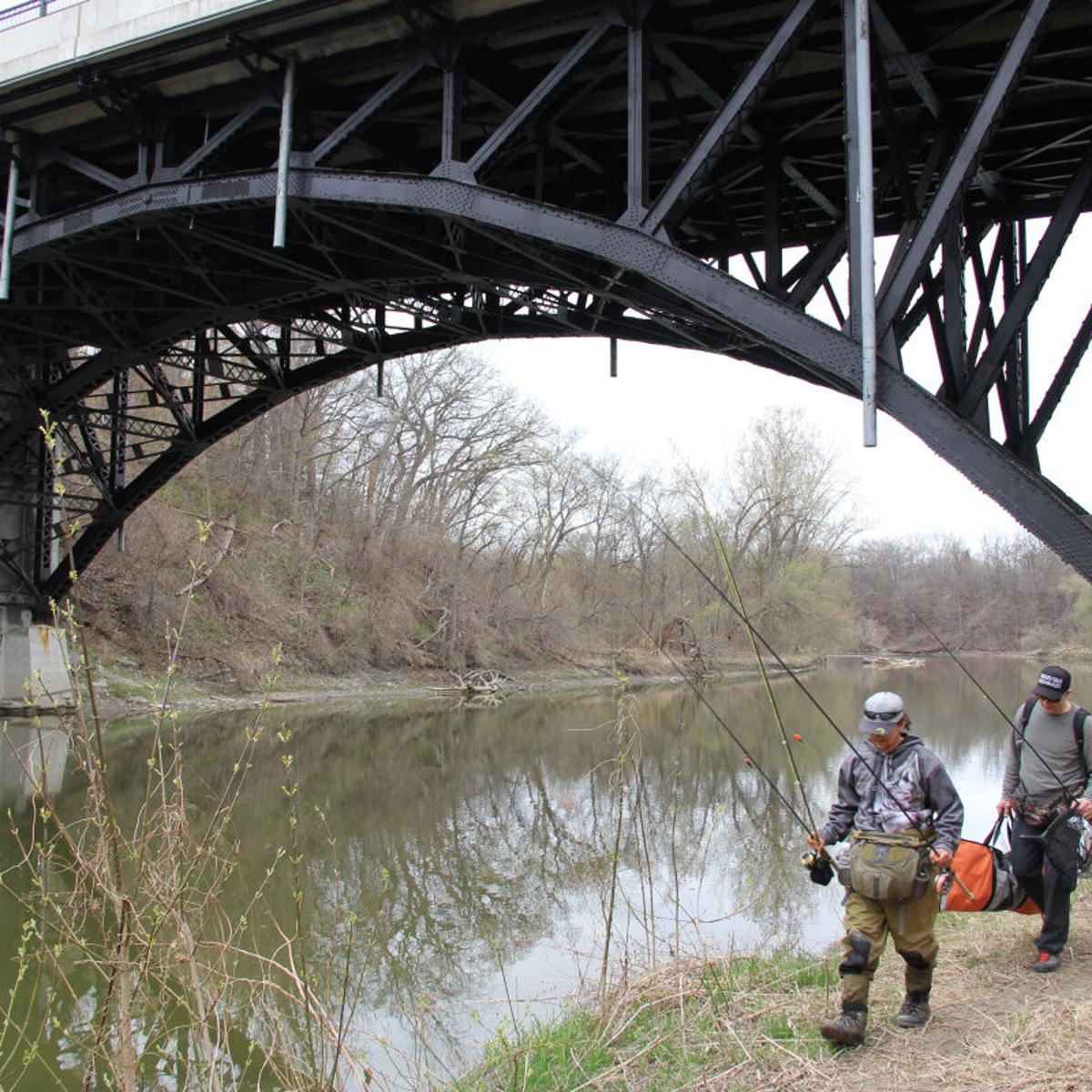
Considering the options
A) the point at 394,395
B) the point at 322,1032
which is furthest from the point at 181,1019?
the point at 394,395

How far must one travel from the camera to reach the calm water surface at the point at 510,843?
21.5ft

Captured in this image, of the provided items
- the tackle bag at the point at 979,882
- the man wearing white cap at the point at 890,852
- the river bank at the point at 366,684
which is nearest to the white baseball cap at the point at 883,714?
the man wearing white cap at the point at 890,852

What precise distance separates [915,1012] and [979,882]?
870 millimetres

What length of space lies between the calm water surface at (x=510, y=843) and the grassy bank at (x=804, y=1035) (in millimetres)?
363

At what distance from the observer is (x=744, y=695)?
31812 mm

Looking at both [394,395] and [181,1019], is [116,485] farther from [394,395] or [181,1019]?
[394,395]

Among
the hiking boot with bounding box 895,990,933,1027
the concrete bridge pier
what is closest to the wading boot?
the hiking boot with bounding box 895,990,933,1027

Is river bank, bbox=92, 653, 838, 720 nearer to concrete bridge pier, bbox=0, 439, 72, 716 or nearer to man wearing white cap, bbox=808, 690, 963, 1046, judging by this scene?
concrete bridge pier, bbox=0, 439, 72, 716

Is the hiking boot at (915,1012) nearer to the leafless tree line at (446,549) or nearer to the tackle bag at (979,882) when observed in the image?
the tackle bag at (979,882)

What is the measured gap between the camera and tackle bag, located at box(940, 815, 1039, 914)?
15.5 feet

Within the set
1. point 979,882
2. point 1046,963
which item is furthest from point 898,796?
point 1046,963

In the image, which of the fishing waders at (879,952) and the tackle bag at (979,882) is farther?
the tackle bag at (979,882)

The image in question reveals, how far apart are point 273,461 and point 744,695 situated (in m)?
18.1

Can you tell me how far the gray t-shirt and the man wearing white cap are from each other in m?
1.14
